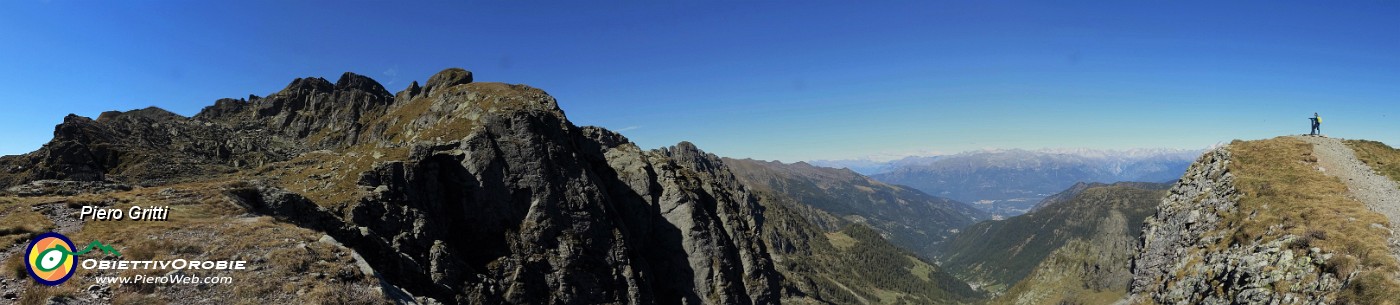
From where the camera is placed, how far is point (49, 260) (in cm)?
2067

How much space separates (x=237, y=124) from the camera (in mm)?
115562

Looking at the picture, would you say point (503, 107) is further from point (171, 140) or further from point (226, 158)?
point (171, 140)

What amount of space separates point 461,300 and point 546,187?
1978cm

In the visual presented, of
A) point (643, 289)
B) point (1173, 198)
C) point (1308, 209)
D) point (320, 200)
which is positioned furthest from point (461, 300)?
point (1173, 198)

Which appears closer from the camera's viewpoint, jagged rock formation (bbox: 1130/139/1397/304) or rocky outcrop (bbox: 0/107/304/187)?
jagged rock formation (bbox: 1130/139/1397/304)

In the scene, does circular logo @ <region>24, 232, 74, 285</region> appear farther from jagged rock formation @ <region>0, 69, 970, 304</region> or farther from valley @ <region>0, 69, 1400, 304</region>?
jagged rock formation @ <region>0, 69, 970, 304</region>

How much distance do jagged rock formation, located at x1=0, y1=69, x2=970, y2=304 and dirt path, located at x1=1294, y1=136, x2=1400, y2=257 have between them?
73029mm

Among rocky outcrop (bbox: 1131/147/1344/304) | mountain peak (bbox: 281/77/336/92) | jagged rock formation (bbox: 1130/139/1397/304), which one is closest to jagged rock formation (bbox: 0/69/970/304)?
mountain peak (bbox: 281/77/336/92)

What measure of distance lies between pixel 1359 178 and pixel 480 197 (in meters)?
96.5

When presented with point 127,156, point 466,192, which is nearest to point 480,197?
point 466,192

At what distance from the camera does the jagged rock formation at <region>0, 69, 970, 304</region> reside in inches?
1870

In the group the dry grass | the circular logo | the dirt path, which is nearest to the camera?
the circular logo

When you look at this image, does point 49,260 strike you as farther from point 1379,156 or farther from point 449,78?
point 1379,156

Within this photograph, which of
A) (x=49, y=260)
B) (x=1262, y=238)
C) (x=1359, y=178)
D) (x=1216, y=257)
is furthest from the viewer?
(x=1359, y=178)
